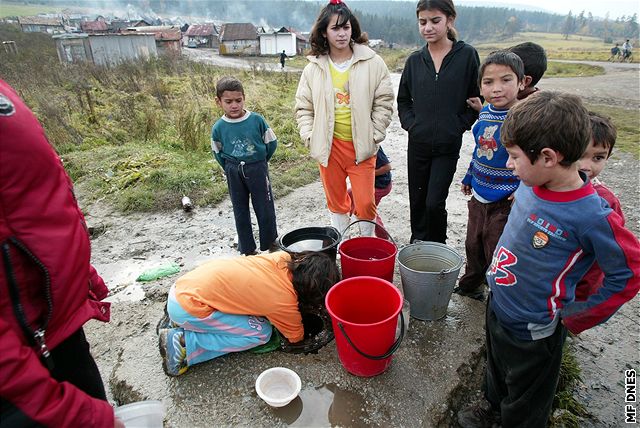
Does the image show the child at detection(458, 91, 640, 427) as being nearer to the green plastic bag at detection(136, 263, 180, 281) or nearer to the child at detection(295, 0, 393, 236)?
the child at detection(295, 0, 393, 236)

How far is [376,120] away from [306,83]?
698 mm

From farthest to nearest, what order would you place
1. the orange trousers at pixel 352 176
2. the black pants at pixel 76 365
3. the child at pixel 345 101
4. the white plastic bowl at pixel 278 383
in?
1. the orange trousers at pixel 352 176
2. the child at pixel 345 101
3. the white plastic bowl at pixel 278 383
4. the black pants at pixel 76 365

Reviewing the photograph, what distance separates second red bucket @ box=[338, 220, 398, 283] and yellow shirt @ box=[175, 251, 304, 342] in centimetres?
48

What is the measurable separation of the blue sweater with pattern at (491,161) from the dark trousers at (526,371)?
0.89 meters

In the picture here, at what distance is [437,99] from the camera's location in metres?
2.92

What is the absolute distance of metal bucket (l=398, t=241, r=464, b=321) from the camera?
2.50 metres

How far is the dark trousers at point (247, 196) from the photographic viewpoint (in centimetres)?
357

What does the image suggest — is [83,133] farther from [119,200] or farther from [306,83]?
[306,83]

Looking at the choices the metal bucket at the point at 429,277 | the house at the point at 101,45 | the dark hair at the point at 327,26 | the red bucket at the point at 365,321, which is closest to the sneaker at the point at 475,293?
the metal bucket at the point at 429,277

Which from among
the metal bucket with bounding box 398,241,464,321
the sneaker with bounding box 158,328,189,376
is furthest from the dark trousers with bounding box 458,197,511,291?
the sneaker with bounding box 158,328,189,376

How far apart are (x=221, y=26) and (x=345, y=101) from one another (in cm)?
6895

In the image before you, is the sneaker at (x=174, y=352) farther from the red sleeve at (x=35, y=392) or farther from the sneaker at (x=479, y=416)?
the sneaker at (x=479, y=416)

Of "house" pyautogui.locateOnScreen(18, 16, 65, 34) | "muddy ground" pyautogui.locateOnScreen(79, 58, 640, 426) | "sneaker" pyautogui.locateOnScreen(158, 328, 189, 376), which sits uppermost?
"house" pyautogui.locateOnScreen(18, 16, 65, 34)

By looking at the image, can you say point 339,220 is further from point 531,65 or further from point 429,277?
point 531,65
